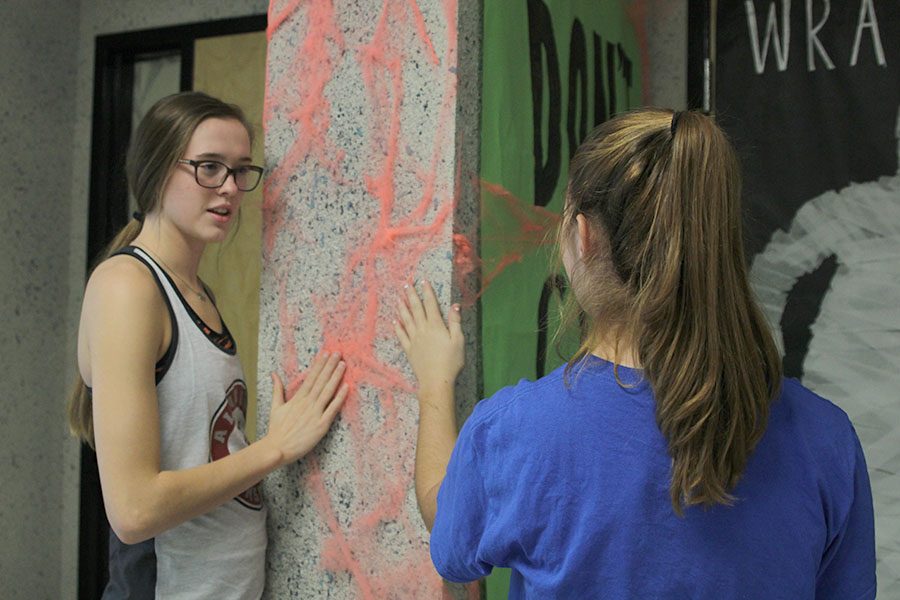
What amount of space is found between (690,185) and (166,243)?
0.94 m

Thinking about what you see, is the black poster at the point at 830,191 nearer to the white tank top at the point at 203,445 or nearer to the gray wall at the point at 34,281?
the white tank top at the point at 203,445

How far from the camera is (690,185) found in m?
0.96

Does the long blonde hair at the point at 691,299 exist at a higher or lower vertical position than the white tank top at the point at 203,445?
higher

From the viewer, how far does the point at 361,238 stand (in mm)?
1584

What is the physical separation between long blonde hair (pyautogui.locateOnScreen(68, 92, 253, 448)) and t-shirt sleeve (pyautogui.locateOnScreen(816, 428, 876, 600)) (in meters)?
1.12

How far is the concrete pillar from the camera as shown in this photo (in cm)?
151

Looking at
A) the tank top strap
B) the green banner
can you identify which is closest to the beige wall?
the green banner

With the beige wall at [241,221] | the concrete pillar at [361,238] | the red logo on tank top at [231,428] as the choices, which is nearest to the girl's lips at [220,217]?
the concrete pillar at [361,238]

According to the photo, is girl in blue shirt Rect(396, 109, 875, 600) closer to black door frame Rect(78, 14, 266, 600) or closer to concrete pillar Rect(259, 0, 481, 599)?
concrete pillar Rect(259, 0, 481, 599)

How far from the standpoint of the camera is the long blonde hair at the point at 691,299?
37.3 inches

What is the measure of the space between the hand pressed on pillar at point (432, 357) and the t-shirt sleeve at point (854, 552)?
536 millimetres

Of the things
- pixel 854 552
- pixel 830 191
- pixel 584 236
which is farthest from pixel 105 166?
pixel 854 552

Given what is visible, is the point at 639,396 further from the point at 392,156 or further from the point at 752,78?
the point at 752,78

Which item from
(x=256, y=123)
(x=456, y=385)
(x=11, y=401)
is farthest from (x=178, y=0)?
(x=456, y=385)
